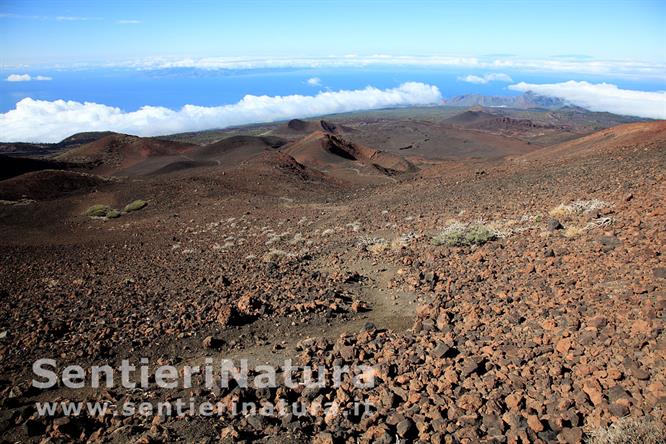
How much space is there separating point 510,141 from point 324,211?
58644mm

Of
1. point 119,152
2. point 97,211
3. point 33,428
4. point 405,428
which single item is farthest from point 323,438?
point 119,152

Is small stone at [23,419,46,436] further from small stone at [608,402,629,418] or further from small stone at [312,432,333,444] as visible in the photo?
small stone at [608,402,629,418]

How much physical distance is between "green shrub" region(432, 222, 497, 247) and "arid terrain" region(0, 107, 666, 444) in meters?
0.04

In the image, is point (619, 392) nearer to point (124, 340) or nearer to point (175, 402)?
point (175, 402)

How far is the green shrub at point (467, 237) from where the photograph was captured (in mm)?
7402

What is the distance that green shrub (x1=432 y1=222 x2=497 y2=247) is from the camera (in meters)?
7.40

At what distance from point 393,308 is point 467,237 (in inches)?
95.3

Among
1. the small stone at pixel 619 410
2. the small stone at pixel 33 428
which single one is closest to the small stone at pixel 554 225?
the small stone at pixel 619 410

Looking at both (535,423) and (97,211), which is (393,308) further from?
(97,211)

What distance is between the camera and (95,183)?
23.4 metres

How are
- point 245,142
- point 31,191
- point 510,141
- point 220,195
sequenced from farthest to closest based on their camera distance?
point 510,141 → point 245,142 → point 31,191 → point 220,195

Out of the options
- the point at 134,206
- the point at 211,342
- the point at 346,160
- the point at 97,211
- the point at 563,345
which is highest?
the point at 346,160

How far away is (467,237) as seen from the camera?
750 cm

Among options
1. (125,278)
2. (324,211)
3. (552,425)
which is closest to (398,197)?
(324,211)
